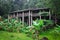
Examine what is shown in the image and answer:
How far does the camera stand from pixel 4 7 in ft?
122

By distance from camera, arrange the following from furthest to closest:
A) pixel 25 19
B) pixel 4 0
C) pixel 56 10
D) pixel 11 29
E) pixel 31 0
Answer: pixel 31 0
pixel 4 0
pixel 25 19
pixel 56 10
pixel 11 29

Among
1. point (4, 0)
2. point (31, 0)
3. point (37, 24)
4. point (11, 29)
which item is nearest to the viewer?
point (37, 24)

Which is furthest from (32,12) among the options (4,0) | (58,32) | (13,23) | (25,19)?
(58,32)

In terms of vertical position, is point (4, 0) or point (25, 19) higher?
point (4, 0)

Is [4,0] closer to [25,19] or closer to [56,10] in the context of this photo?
[25,19]

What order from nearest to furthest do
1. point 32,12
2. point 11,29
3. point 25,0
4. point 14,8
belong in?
point 11,29 < point 32,12 < point 14,8 < point 25,0

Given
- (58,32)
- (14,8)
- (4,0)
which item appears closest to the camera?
(58,32)

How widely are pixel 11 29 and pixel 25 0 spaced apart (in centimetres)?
3681

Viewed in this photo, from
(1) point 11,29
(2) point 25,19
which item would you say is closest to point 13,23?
(1) point 11,29

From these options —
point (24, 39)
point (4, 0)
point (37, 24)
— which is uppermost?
point (4, 0)

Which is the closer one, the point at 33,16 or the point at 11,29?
the point at 11,29

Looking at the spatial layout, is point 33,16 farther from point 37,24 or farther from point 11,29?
point 37,24

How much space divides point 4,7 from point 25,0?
21.8 meters

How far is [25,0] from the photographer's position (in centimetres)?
5806
